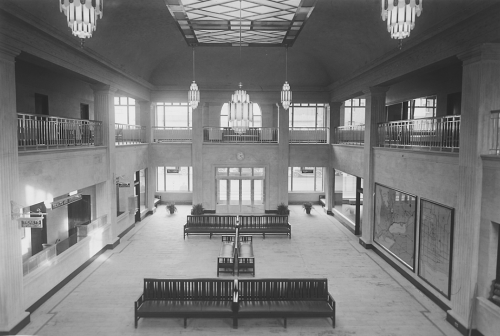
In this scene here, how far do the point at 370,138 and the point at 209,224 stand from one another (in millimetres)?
7808

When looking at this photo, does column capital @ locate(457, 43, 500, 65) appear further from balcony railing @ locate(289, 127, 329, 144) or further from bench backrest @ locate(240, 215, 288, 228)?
balcony railing @ locate(289, 127, 329, 144)

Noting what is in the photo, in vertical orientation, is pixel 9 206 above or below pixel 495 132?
below

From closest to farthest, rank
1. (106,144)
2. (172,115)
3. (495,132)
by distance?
1. (495,132)
2. (106,144)
3. (172,115)

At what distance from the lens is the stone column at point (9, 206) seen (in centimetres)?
790

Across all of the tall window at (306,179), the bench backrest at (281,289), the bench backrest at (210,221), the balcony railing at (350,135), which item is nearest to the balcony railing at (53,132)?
the bench backrest at (210,221)

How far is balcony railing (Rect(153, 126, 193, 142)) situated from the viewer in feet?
74.9

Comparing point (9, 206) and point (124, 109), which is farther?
point (124, 109)

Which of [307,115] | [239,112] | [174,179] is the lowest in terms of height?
[174,179]

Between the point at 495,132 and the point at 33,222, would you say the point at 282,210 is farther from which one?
the point at 33,222

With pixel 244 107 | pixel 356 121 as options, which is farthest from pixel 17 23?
pixel 356 121

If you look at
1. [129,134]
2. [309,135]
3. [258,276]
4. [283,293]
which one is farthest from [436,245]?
[129,134]

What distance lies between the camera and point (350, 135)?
18.5 m

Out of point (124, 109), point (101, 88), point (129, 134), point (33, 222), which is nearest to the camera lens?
point (33, 222)

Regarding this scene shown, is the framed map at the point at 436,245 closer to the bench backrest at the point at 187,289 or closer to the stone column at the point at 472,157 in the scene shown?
the stone column at the point at 472,157
